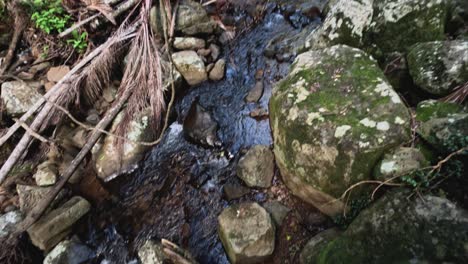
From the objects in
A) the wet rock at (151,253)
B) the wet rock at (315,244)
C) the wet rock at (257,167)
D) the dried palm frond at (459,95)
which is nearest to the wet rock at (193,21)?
the wet rock at (257,167)

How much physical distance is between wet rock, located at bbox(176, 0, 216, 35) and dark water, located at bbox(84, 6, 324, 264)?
0.86 meters

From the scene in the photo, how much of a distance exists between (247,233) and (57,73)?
12.6 ft

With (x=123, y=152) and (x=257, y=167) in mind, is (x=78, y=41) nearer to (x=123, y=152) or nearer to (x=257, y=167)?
(x=123, y=152)

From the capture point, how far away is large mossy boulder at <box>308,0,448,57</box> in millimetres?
3305

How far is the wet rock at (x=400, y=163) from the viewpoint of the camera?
2.28 meters

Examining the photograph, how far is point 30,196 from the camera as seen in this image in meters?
3.60

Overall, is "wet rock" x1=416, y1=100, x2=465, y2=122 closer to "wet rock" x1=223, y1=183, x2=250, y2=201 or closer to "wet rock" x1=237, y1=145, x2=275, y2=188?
Answer: "wet rock" x1=237, y1=145, x2=275, y2=188

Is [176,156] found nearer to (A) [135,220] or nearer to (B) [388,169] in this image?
(A) [135,220]

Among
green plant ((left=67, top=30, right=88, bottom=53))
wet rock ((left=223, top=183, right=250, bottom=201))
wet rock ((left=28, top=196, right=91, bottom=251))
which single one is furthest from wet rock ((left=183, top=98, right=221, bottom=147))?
green plant ((left=67, top=30, right=88, bottom=53))

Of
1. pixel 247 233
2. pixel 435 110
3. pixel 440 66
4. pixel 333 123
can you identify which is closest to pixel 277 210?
pixel 247 233

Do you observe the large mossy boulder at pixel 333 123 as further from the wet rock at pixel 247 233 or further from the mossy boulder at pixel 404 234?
the wet rock at pixel 247 233

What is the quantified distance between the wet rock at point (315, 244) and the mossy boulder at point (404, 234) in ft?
0.45

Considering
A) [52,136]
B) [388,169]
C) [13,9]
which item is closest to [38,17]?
[13,9]

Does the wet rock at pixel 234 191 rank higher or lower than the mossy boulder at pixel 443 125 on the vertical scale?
lower
